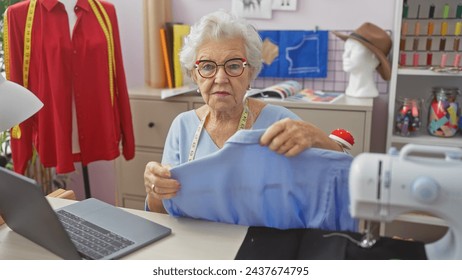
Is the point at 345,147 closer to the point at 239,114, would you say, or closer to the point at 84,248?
the point at 239,114

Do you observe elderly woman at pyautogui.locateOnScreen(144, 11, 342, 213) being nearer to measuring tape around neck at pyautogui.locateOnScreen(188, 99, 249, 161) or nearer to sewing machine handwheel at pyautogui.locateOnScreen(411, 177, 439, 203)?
measuring tape around neck at pyautogui.locateOnScreen(188, 99, 249, 161)

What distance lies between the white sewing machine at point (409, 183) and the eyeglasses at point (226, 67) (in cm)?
73

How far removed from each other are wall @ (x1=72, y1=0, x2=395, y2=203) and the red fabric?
64cm

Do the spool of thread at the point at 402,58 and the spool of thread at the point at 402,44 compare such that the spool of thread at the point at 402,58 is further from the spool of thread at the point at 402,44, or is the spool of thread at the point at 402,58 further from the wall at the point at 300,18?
the wall at the point at 300,18

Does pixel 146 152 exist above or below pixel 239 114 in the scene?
below

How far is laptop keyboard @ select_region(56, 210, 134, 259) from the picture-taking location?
1.22m

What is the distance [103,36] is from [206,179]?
145 cm

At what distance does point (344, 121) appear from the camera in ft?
8.18

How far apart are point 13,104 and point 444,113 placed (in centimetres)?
209

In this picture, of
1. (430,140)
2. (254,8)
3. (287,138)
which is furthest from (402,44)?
(287,138)

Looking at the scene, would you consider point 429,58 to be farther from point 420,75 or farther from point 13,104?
point 13,104

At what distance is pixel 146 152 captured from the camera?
9.48ft

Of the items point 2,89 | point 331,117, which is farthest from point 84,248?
point 331,117

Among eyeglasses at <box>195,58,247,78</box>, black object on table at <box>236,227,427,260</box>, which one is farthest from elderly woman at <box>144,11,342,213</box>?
black object on table at <box>236,227,427,260</box>
